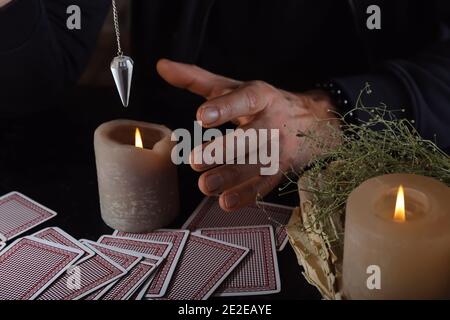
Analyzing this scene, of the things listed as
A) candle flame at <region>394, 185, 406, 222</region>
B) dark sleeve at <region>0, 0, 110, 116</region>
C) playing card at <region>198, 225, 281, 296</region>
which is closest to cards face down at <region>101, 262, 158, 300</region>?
playing card at <region>198, 225, 281, 296</region>

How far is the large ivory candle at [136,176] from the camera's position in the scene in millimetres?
862

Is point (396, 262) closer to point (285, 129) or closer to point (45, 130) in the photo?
point (285, 129)

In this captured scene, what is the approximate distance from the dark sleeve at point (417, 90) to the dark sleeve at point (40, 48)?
0.63 meters

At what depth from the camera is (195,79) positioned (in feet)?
3.62

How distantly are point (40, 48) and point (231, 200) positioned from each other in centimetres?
61

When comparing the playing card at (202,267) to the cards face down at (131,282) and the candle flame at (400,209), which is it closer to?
the cards face down at (131,282)

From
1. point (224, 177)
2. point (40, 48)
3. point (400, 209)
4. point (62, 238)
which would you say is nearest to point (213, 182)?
point (224, 177)

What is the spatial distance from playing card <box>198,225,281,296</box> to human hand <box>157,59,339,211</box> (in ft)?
0.15

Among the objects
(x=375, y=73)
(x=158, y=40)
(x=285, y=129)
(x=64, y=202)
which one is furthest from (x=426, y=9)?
(x=64, y=202)

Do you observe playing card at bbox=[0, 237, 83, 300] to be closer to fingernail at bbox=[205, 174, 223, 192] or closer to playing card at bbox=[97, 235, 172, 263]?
playing card at bbox=[97, 235, 172, 263]

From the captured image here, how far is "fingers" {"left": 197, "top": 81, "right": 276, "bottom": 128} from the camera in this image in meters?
0.91

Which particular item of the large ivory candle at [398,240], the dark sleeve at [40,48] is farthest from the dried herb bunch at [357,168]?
the dark sleeve at [40,48]

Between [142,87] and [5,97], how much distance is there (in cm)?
38
